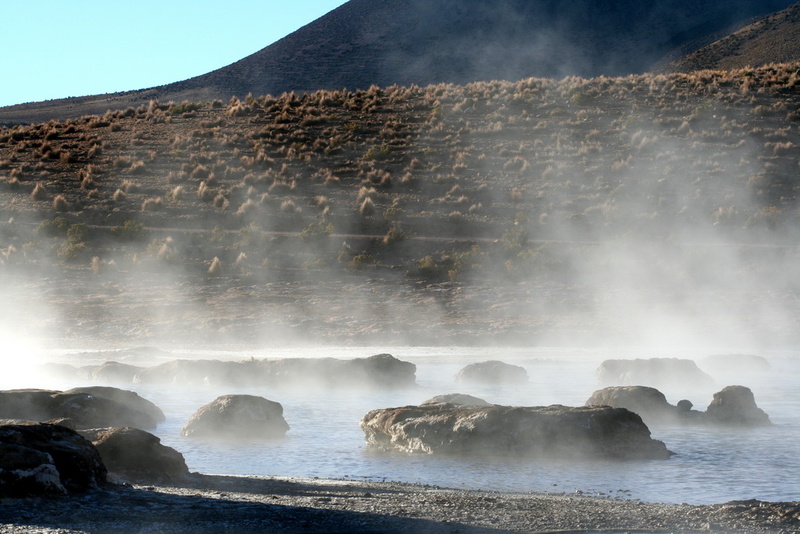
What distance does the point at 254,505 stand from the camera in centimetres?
797

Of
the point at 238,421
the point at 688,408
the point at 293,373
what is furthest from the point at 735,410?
the point at 293,373

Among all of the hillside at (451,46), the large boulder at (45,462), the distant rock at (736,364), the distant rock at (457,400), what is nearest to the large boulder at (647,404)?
the distant rock at (457,400)

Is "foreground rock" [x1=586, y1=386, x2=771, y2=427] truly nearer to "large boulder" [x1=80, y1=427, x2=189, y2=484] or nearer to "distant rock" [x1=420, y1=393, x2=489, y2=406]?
"distant rock" [x1=420, y1=393, x2=489, y2=406]

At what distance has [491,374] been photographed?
1925cm

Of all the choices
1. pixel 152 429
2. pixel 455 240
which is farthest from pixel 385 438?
pixel 455 240

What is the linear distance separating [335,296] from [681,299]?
10074mm

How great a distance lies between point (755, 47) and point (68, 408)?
277 feet

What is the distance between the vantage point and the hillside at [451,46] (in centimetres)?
9319

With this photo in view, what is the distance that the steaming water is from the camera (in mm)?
10086

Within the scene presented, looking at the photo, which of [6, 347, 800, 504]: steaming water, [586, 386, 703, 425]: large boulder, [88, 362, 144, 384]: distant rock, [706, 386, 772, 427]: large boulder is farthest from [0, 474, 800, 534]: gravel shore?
[88, 362, 144, 384]: distant rock

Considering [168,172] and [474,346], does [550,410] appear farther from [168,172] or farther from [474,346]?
[168,172]

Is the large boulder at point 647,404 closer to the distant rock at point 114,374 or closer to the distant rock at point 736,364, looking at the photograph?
the distant rock at point 736,364

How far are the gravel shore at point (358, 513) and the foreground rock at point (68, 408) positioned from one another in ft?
13.5

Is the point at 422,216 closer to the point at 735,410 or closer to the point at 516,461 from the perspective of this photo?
the point at 735,410
